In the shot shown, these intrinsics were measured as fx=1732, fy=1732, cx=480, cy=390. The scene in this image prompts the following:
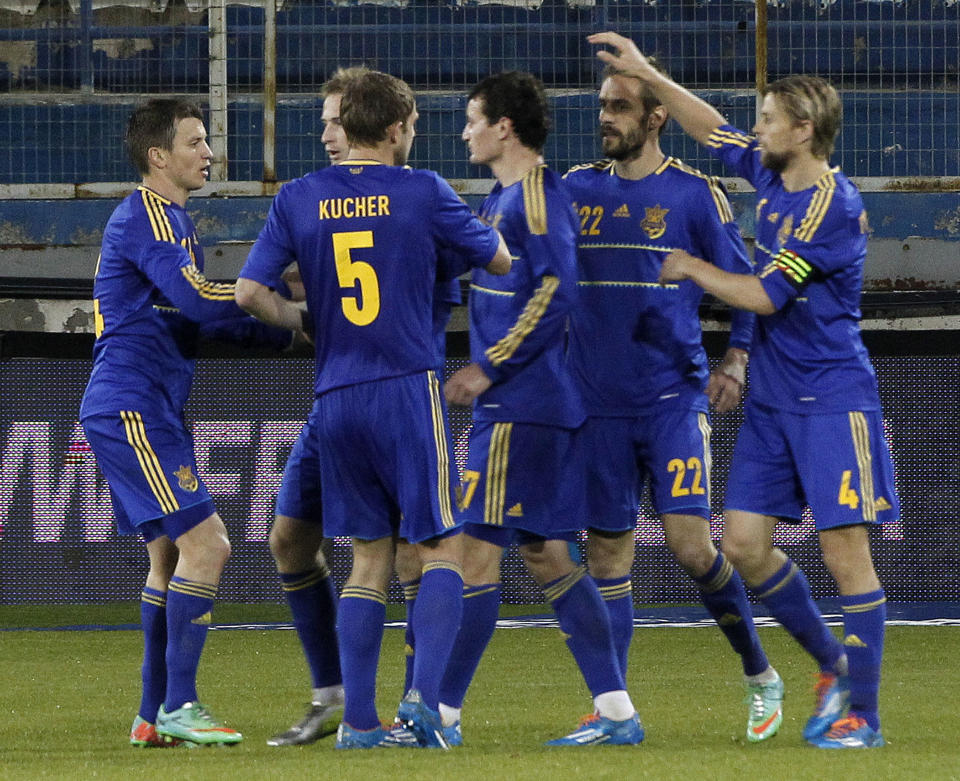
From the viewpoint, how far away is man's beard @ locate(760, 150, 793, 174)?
15.3 ft

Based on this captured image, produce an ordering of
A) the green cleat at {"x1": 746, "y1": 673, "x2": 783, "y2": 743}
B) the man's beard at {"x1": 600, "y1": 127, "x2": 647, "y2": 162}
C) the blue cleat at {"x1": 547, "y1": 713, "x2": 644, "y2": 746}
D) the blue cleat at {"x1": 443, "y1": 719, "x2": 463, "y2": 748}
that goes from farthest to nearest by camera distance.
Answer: the man's beard at {"x1": 600, "y1": 127, "x2": 647, "y2": 162} < the green cleat at {"x1": 746, "y1": 673, "x2": 783, "y2": 743} < the blue cleat at {"x1": 547, "y1": 713, "x2": 644, "y2": 746} < the blue cleat at {"x1": 443, "y1": 719, "x2": 463, "y2": 748}

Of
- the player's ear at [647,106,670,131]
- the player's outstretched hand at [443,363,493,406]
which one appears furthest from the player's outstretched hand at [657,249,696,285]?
the player's ear at [647,106,670,131]

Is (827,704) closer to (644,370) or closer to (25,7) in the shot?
(644,370)

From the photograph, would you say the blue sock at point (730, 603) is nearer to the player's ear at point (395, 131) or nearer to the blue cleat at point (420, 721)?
the blue cleat at point (420, 721)

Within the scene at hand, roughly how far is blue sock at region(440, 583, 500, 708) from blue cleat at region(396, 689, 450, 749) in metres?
0.33

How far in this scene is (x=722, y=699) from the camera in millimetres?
5973

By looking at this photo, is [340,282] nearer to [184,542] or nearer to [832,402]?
[184,542]

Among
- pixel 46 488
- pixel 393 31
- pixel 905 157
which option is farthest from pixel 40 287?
pixel 905 157

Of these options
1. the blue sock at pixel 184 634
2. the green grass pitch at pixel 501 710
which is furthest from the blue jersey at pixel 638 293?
the blue sock at pixel 184 634

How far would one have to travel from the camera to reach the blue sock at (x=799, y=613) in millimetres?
4789

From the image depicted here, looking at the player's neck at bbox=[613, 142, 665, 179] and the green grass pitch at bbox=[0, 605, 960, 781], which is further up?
the player's neck at bbox=[613, 142, 665, 179]

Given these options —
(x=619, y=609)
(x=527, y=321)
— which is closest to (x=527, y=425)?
(x=527, y=321)

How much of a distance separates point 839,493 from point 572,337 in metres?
1.01

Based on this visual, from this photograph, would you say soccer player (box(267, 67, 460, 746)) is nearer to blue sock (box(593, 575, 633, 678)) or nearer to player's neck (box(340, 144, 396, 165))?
player's neck (box(340, 144, 396, 165))
